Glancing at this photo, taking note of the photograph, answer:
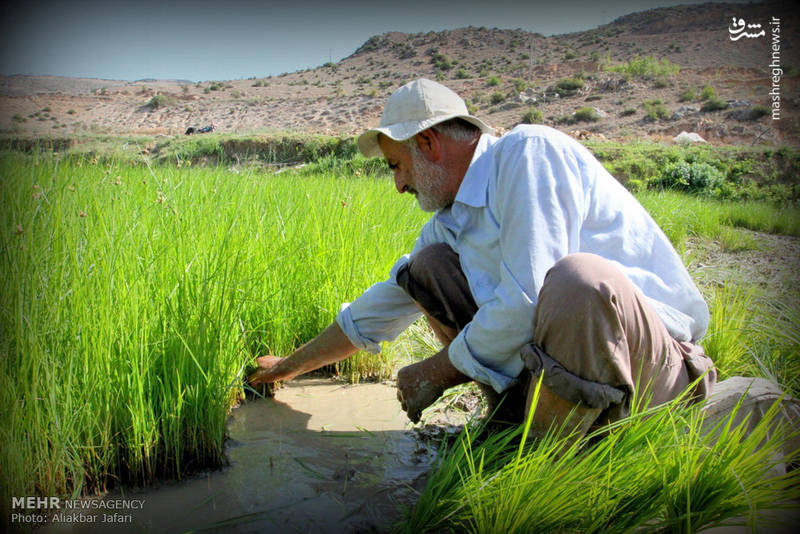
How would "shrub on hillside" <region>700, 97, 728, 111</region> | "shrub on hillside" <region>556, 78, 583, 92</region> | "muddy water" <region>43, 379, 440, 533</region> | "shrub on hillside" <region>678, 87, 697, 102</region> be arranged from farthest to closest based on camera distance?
"shrub on hillside" <region>556, 78, 583, 92</region>
"shrub on hillside" <region>678, 87, 697, 102</region>
"shrub on hillside" <region>700, 97, 728, 111</region>
"muddy water" <region>43, 379, 440, 533</region>

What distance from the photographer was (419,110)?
1804 millimetres

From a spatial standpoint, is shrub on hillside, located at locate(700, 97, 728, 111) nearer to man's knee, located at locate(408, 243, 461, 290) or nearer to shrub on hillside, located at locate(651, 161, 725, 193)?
shrub on hillside, located at locate(651, 161, 725, 193)

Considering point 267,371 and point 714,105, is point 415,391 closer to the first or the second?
point 267,371

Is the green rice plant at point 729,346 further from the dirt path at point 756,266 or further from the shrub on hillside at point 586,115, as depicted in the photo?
the shrub on hillside at point 586,115

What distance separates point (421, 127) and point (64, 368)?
133 centimetres

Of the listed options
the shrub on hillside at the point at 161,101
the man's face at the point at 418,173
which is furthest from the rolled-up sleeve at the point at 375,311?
the shrub on hillside at the point at 161,101

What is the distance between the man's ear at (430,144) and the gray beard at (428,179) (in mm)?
15

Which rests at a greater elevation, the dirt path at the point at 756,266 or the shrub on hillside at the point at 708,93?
the shrub on hillside at the point at 708,93

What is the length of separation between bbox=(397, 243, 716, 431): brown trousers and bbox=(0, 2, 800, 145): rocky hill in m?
17.6

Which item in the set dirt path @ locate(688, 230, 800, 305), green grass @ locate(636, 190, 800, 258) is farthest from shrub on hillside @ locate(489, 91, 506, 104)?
dirt path @ locate(688, 230, 800, 305)

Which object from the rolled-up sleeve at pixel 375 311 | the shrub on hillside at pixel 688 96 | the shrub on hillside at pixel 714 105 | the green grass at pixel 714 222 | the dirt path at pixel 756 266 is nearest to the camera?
the rolled-up sleeve at pixel 375 311

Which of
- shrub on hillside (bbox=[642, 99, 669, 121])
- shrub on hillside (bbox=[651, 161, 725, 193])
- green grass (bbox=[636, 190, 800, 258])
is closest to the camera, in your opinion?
green grass (bbox=[636, 190, 800, 258])

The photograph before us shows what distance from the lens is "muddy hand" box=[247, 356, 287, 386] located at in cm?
247

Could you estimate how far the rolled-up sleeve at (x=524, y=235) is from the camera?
1535mm
